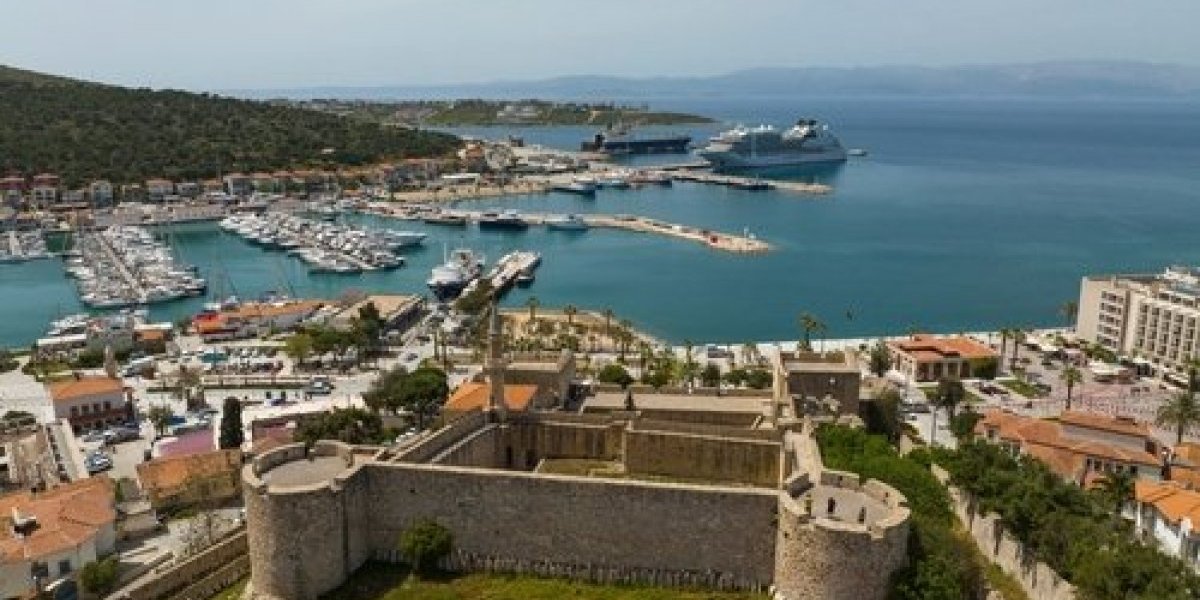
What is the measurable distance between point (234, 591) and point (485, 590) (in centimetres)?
921

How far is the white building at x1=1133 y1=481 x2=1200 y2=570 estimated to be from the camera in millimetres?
34094

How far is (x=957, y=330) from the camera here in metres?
81.8

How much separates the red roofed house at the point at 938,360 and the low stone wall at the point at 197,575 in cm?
4334

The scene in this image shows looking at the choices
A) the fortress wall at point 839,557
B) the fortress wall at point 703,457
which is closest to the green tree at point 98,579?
the fortress wall at point 703,457

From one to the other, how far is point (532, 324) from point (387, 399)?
27.3m

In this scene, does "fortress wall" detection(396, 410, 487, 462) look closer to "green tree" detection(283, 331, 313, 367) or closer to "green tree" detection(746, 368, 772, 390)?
"green tree" detection(746, 368, 772, 390)

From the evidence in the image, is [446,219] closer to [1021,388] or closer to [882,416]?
[1021,388]

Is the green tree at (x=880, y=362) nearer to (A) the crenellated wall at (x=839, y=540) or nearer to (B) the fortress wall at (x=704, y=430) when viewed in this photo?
(B) the fortress wall at (x=704, y=430)

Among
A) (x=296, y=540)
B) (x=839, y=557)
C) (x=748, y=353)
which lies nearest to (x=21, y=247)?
(x=748, y=353)

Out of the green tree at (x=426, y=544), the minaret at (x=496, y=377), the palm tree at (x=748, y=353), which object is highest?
the minaret at (x=496, y=377)

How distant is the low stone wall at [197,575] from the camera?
100 feet

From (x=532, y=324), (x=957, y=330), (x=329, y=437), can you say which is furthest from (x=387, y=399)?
(x=957, y=330)

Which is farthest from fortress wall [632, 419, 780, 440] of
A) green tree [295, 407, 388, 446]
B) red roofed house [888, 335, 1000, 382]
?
red roofed house [888, 335, 1000, 382]

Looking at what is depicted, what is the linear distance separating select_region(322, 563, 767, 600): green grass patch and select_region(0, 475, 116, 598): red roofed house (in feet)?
38.6
